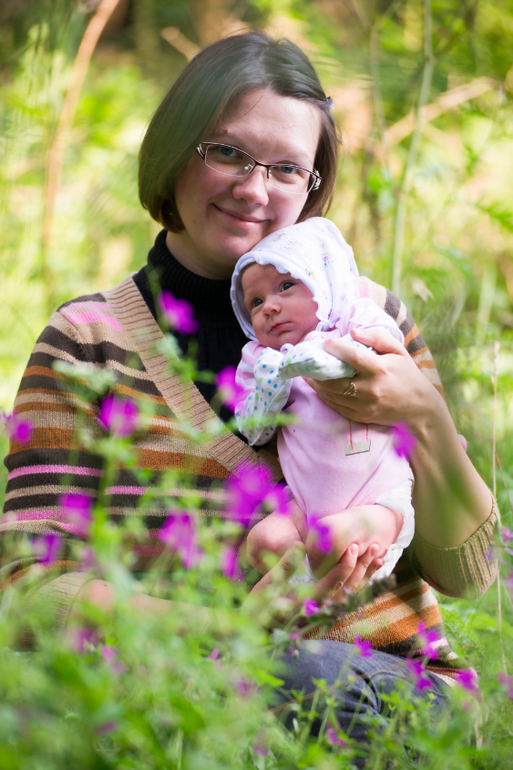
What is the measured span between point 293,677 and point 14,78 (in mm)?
2299

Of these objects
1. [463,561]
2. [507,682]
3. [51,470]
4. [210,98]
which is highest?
[210,98]

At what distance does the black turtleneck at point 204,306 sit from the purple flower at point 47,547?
1.70 feet

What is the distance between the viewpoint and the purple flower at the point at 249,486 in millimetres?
1344

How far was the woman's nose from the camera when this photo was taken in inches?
56.8

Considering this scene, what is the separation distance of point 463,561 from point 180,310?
0.83 m

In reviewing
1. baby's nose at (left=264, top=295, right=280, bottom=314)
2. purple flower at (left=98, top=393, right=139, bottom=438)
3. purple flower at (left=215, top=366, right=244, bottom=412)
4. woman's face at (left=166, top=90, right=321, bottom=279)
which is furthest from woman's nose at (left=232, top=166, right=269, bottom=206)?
purple flower at (left=98, top=393, right=139, bottom=438)

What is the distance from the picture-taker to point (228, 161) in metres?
1.47

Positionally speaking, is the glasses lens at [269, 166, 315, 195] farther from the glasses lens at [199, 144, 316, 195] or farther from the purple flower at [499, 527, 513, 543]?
the purple flower at [499, 527, 513, 543]

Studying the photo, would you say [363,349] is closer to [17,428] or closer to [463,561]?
[463,561]

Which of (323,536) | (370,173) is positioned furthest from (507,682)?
(370,173)

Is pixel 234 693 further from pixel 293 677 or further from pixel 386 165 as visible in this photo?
pixel 386 165

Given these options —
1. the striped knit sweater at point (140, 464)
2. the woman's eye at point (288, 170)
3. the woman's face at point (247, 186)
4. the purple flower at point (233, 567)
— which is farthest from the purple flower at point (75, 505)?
the woman's eye at point (288, 170)

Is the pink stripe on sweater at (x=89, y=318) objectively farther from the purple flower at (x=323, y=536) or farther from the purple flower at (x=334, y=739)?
the purple flower at (x=334, y=739)

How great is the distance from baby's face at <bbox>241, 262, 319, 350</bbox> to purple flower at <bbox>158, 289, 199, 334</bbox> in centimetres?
18
